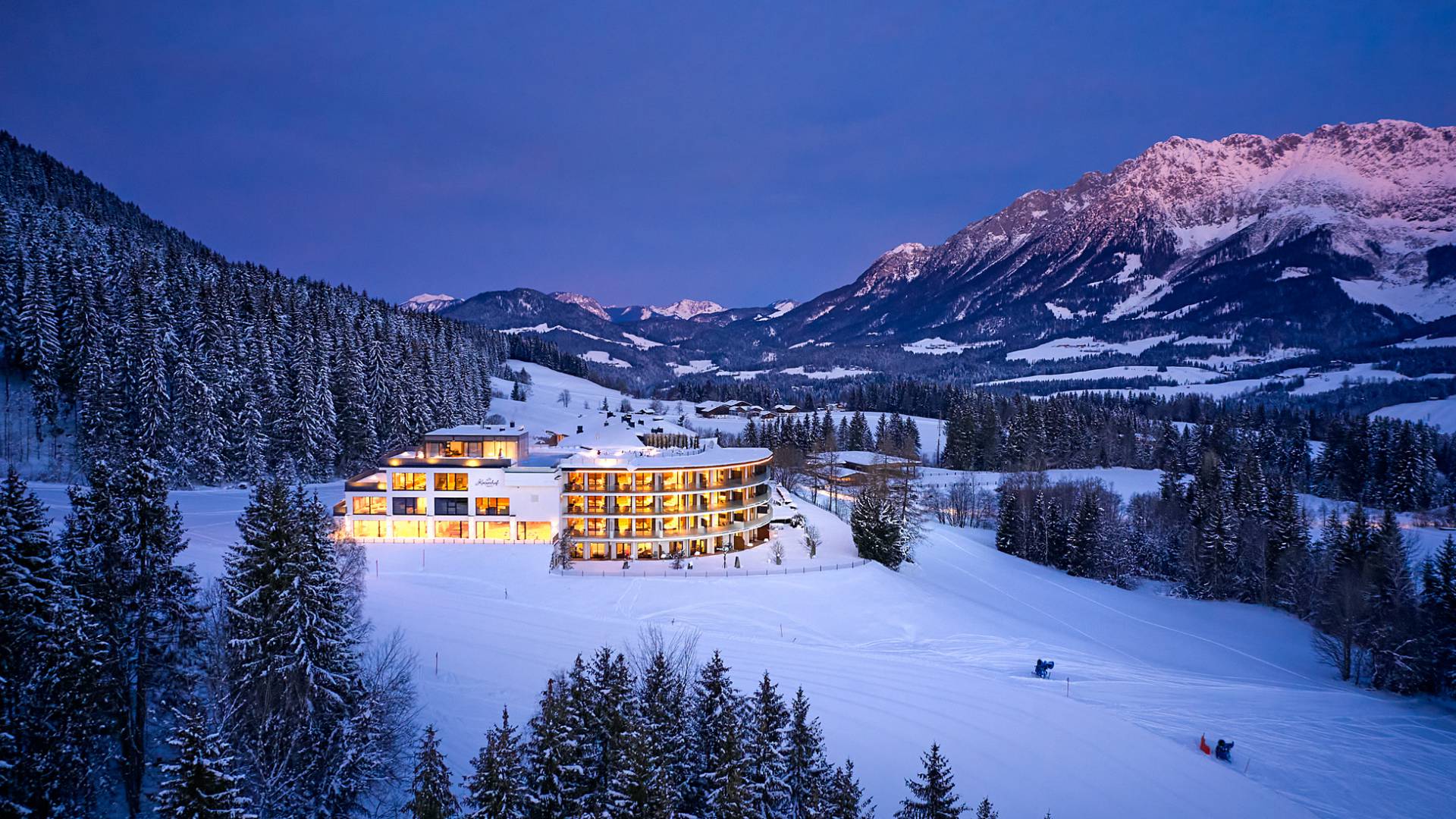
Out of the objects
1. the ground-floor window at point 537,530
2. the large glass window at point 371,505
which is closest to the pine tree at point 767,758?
the ground-floor window at point 537,530

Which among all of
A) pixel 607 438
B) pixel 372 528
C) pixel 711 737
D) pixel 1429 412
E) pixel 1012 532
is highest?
pixel 1429 412

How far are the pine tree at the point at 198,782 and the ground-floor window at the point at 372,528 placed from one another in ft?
121

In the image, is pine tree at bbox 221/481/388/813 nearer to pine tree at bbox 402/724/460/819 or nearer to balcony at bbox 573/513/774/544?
pine tree at bbox 402/724/460/819

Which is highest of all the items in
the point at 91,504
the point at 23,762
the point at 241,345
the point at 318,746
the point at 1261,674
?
the point at 241,345

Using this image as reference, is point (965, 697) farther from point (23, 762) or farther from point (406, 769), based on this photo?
point (23, 762)

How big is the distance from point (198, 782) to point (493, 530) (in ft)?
118

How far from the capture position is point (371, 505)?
1869 inches

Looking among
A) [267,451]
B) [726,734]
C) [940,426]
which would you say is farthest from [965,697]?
[940,426]

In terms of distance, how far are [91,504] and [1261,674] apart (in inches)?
2211

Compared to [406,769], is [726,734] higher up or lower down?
higher up

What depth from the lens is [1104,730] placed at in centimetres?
2766

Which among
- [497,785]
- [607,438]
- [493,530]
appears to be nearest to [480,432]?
[493,530]

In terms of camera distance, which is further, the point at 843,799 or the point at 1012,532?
the point at 1012,532

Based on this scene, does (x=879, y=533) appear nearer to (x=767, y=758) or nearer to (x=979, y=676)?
(x=979, y=676)
